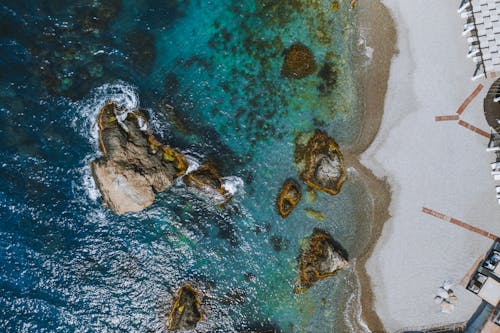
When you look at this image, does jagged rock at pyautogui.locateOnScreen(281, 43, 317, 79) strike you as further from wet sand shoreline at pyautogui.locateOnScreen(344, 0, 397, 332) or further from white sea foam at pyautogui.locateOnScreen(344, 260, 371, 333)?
white sea foam at pyautogui.locateOnScreen(344, 260, 371, 333)

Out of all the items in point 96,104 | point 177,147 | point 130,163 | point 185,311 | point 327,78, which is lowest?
point 185,311

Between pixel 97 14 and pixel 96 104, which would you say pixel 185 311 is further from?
pixel 97 14

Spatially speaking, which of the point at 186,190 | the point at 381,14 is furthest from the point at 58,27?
the point at 381,14

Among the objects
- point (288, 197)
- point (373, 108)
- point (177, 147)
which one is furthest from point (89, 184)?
point (373, 108)

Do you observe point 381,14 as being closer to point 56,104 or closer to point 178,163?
point 178,163

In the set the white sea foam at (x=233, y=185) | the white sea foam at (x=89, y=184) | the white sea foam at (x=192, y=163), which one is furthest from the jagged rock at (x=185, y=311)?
the white sea foam at (x=89, y=184)

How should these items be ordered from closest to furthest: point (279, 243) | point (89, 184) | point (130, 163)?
point (130, 163) → point (89, 184) → point (279, 243)

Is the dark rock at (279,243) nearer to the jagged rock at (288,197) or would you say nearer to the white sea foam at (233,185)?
the jagged rock at (288,197)
